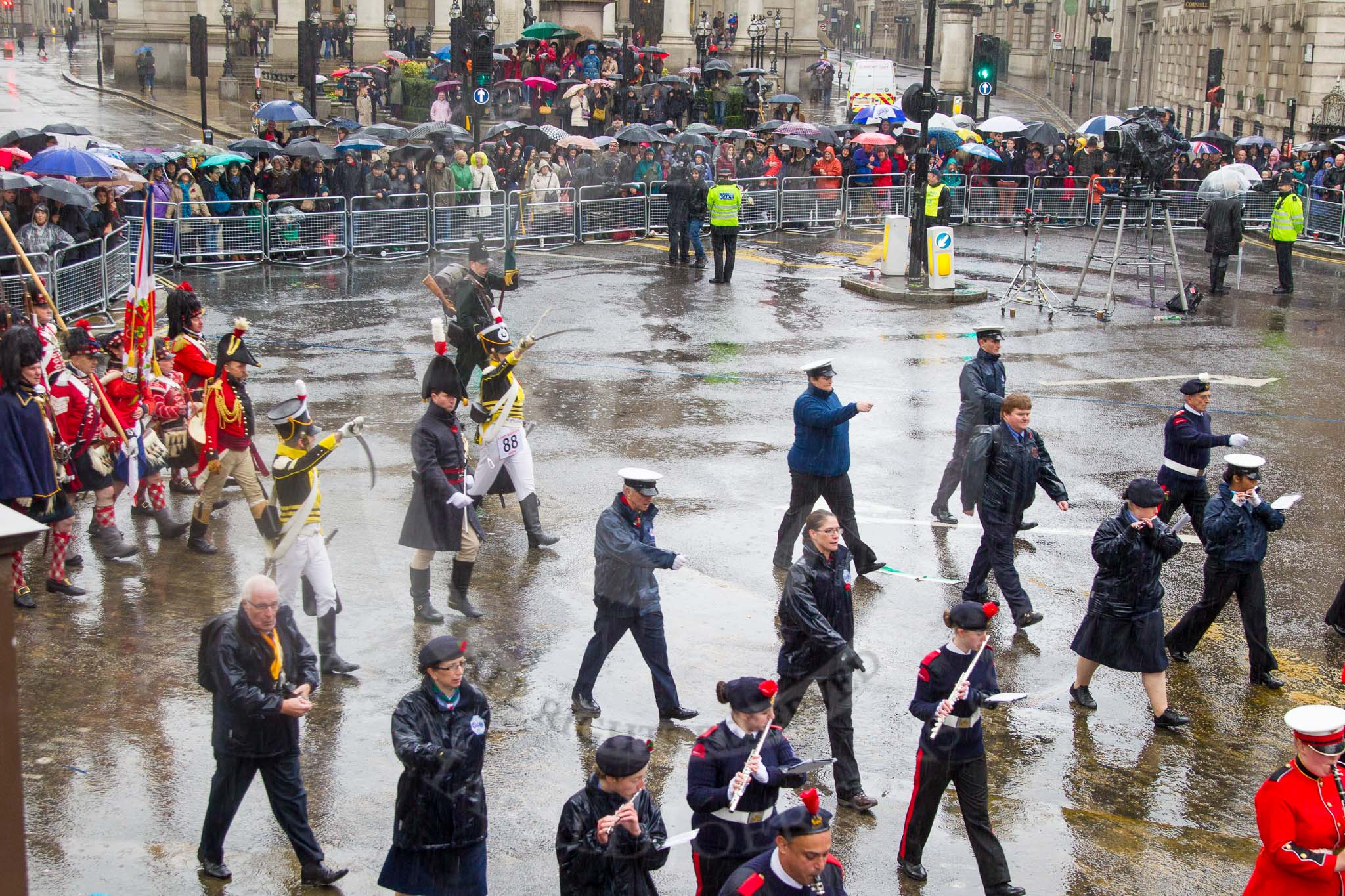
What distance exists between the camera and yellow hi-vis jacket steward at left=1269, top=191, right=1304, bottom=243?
75.3 feet

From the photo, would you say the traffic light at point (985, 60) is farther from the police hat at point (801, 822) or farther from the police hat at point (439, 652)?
the police hat at point (801, 822)

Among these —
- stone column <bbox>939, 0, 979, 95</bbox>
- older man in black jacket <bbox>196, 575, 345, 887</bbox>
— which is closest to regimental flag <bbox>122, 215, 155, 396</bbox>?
older man in black jacket <bbox>196, 575, 345, 887</bbox>

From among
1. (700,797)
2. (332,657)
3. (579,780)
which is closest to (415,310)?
(332,657)

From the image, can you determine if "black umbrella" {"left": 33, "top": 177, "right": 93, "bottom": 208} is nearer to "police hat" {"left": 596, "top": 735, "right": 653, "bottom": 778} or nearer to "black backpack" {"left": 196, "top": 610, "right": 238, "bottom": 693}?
"black backpack" {"left": 196, "top": 610, "right": 238, "bottom": 693}

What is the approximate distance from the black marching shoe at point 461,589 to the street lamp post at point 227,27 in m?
47.0

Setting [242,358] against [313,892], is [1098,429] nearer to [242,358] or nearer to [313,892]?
[242,358]

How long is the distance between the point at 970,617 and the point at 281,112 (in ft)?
91.1

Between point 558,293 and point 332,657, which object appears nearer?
point 332,657

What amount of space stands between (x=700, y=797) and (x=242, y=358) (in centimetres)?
598

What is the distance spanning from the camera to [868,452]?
14.6 meters

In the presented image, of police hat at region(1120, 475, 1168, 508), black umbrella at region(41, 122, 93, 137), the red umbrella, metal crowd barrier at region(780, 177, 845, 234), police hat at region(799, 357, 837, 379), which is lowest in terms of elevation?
police hat at region(1120, 475, 1168, 508)

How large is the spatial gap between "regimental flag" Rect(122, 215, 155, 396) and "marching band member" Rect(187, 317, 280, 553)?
2.13 ft

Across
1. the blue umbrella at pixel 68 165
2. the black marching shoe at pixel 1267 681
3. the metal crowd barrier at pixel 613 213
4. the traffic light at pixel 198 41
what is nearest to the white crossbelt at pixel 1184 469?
the black marching shoe at pixel 1267 681

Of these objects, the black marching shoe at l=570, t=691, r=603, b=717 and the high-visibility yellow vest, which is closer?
the black marching shoe at l=570, t=691, r=603, b=717
